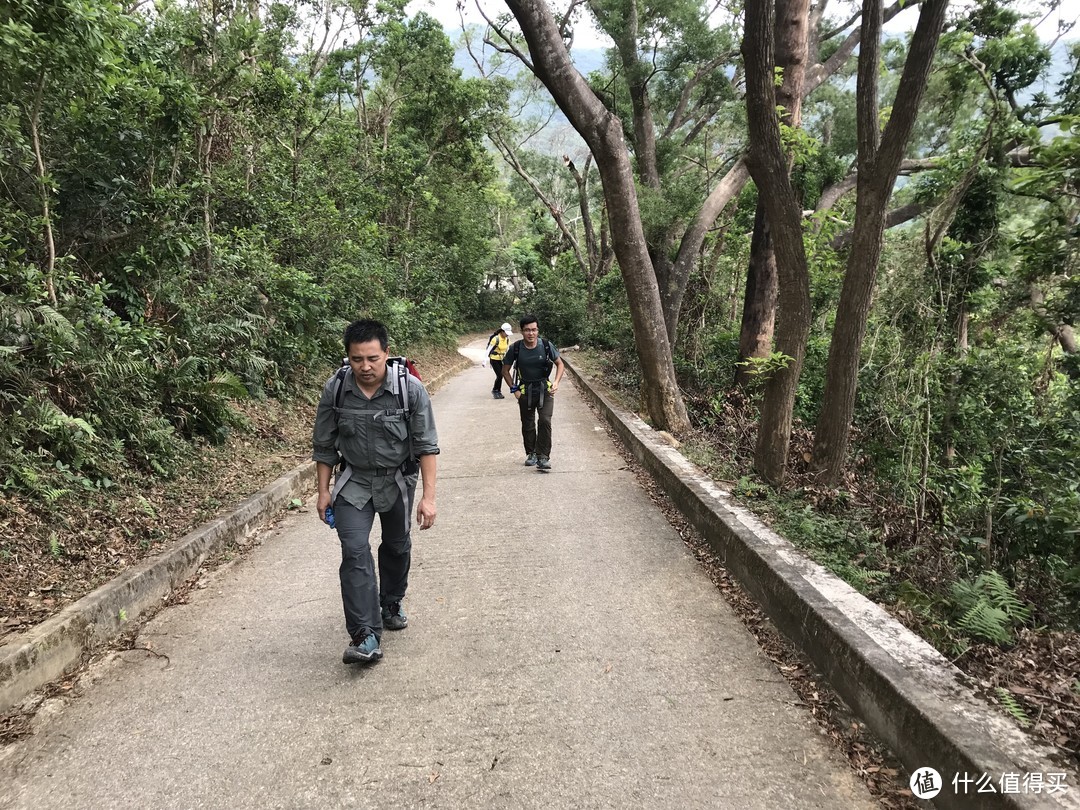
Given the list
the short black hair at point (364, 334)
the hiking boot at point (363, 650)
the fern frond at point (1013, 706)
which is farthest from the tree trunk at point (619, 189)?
the fern frond at point (1013, 706)

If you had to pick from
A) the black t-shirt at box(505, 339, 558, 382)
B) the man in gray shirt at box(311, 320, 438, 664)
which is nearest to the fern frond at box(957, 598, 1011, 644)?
the man in gray shirt at box(311, 320, 438, 664)

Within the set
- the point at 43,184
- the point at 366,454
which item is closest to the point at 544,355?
the point at 366,454

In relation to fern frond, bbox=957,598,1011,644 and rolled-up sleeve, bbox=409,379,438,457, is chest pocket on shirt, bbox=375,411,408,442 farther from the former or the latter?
fern frond, bbox=957,598,1011,644

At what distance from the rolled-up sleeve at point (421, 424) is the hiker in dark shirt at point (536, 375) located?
3880mm

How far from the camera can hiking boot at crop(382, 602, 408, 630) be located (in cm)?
391

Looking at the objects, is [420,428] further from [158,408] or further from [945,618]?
[158,408]

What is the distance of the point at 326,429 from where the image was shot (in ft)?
11.5

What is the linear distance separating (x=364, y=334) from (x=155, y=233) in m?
4.73

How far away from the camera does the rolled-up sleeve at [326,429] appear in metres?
3.51

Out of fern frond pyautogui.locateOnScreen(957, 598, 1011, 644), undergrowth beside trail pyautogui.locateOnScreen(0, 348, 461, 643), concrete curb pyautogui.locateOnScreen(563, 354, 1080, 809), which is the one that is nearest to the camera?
concrete curb pyautogui.locateOnScreen(563, 354, 1080, 809)

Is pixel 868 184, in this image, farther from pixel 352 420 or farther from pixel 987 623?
pixel 352 420

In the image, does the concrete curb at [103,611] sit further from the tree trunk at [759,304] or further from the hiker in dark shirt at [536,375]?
the tree trunk at [759,304]

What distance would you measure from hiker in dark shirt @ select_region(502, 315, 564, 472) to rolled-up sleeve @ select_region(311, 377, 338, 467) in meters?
4.05

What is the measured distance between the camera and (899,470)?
674cm
